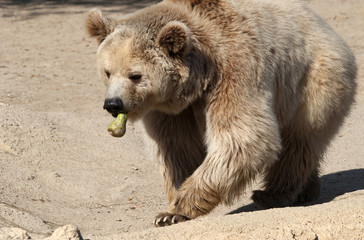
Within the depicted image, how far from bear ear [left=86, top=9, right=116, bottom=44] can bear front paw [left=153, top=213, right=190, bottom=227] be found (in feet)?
4.76

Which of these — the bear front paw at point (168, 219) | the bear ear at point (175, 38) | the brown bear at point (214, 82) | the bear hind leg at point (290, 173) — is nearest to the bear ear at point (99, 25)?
the brown bear at point (214, 82)

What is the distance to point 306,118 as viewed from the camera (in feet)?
19.1

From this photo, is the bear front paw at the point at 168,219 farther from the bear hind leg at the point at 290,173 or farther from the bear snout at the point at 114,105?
the bear hind leg at the point at 290,173

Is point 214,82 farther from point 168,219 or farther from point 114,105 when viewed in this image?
point 168,219

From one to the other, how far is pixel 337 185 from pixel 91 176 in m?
2.45

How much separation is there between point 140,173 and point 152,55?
2259 mm

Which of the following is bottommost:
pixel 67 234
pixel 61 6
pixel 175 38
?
pixel 61 6

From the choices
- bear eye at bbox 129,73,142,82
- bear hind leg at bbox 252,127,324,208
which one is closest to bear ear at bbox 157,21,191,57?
bear eye at bbox 129,73,142,82

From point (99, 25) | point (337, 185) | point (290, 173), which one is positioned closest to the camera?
point (99, 25)

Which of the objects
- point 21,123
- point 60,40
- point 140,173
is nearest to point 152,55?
point 140,173

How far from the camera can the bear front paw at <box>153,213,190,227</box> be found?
515cm

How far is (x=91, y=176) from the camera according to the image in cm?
674

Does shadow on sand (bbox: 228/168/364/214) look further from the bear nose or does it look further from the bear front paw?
the bear nose

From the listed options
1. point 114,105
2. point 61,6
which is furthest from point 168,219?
point 61,6
